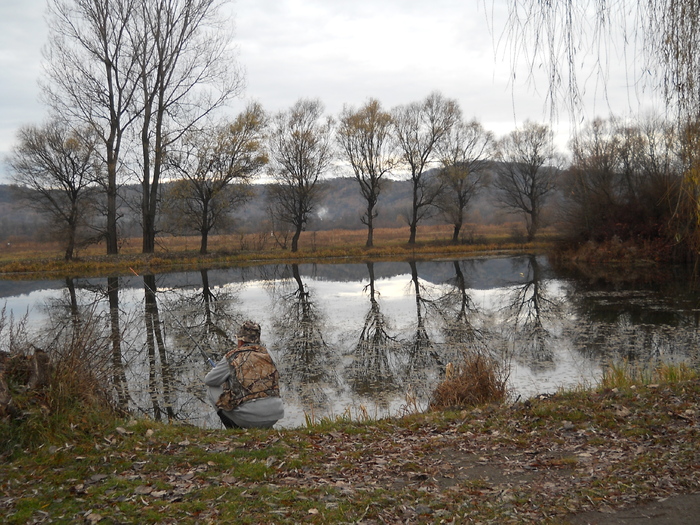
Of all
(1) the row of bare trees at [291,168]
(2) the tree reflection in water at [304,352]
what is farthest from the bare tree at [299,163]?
(2) the tree reflection in water at [304,352]

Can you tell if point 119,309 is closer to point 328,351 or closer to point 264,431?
point 328,351

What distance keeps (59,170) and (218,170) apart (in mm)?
10304

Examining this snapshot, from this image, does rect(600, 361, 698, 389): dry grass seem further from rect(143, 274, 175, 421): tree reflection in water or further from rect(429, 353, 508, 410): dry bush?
rect(143, 274, 175, 421): tree reflection in water

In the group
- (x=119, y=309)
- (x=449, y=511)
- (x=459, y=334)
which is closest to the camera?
(x=449, y=511)

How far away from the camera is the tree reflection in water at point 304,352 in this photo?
31.7ft

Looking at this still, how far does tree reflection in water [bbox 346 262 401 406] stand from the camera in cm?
969

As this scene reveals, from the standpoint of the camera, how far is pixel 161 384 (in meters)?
9.98

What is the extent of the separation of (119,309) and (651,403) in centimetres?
1731

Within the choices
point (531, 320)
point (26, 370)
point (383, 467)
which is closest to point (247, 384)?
point (383, 467)

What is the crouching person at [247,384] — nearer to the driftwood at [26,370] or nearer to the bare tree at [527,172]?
the driftwood at [26,370]

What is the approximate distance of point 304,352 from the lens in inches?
491

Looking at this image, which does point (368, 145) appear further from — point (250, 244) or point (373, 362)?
point (373, 362)

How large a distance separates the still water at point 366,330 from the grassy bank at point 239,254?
5.19 m

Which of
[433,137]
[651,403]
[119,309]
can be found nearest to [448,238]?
[433,137]
